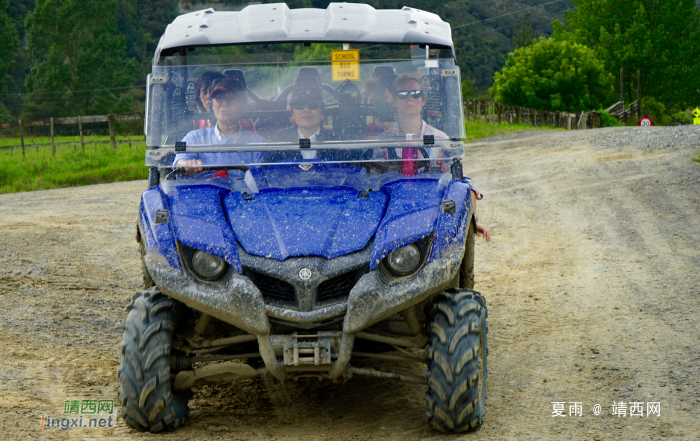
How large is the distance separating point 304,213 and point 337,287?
1.49 feet

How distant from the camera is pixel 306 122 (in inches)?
182

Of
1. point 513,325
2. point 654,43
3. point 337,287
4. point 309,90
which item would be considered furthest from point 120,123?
point 654,43

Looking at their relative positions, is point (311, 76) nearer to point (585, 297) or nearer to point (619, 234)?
point (585, 297)

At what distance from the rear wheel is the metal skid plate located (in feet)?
2.09

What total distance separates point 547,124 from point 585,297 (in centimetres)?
4198

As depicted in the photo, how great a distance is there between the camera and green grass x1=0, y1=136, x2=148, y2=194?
61.1ft

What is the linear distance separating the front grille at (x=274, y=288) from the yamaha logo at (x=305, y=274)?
0.11 meters

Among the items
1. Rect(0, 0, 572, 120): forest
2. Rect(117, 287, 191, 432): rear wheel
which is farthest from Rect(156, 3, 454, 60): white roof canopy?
Rect(0, 0, 572, 120): forest

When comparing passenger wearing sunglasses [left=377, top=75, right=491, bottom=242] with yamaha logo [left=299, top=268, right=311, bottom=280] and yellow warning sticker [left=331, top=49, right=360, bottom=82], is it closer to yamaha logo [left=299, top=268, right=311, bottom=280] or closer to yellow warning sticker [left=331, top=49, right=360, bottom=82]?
yellow warning sticker [left=331, top=49, right=360, bottom=82]

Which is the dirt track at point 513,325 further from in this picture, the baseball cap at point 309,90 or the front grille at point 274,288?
the baseball cap at point 309,90

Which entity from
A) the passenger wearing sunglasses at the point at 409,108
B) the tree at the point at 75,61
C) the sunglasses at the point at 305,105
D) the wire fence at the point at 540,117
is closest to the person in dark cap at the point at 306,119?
the sunglasses at the point at 305,105

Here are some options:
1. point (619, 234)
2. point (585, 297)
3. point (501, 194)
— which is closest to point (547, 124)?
point (501, 194)

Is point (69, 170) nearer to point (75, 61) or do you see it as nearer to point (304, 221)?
point (304, 221)

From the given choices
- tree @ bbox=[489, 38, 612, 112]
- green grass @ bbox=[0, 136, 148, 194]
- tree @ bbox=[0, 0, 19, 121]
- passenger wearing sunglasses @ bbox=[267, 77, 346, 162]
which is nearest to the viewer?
passenger wearing sunglasses @ bbox=[267, 77, 346, 162]
